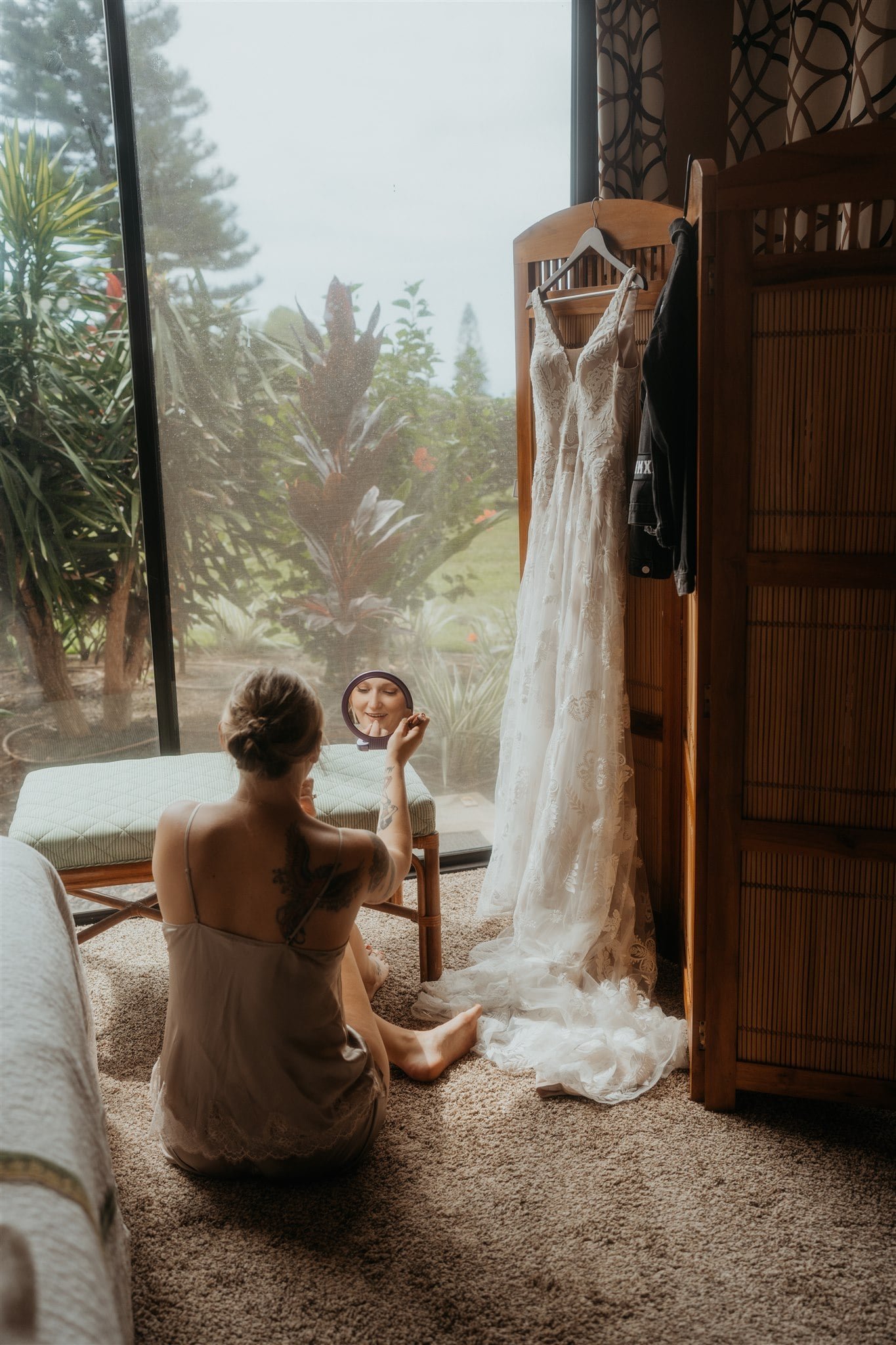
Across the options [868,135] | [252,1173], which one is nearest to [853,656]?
[868,135]

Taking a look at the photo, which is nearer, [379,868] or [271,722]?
[271,722]

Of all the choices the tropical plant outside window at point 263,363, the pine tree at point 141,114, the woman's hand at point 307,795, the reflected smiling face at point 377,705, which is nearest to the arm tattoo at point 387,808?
the woman's hand at point 307,795

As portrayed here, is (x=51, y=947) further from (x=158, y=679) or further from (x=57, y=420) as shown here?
(x=57, y=420)

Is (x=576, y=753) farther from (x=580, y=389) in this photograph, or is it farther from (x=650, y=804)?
(x=580, y=389)

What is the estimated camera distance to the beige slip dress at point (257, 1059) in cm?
162

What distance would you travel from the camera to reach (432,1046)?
6.97 feet

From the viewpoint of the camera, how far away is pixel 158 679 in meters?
2.87

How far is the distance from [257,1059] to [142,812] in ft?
2.68

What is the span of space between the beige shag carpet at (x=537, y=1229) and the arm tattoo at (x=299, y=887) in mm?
511

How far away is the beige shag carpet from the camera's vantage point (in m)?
1.48

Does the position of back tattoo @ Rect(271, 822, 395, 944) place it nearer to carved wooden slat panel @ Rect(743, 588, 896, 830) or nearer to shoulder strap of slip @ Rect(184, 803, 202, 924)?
shoulder strap of slip @ Rect(184, 803, 202, 924)

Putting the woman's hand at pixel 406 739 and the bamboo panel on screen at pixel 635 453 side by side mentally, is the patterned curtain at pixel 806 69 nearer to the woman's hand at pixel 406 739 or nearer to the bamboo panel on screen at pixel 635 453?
the bamboo panel on screen at pixel 635 453

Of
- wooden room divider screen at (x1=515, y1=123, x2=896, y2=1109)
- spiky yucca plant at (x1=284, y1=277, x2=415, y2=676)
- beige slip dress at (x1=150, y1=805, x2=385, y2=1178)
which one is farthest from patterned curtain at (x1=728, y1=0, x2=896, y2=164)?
beige slip dress at (x1=150, y1=805, x2=385, y2=1178)

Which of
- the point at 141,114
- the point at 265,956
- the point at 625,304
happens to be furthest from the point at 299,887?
the point at 141,114
